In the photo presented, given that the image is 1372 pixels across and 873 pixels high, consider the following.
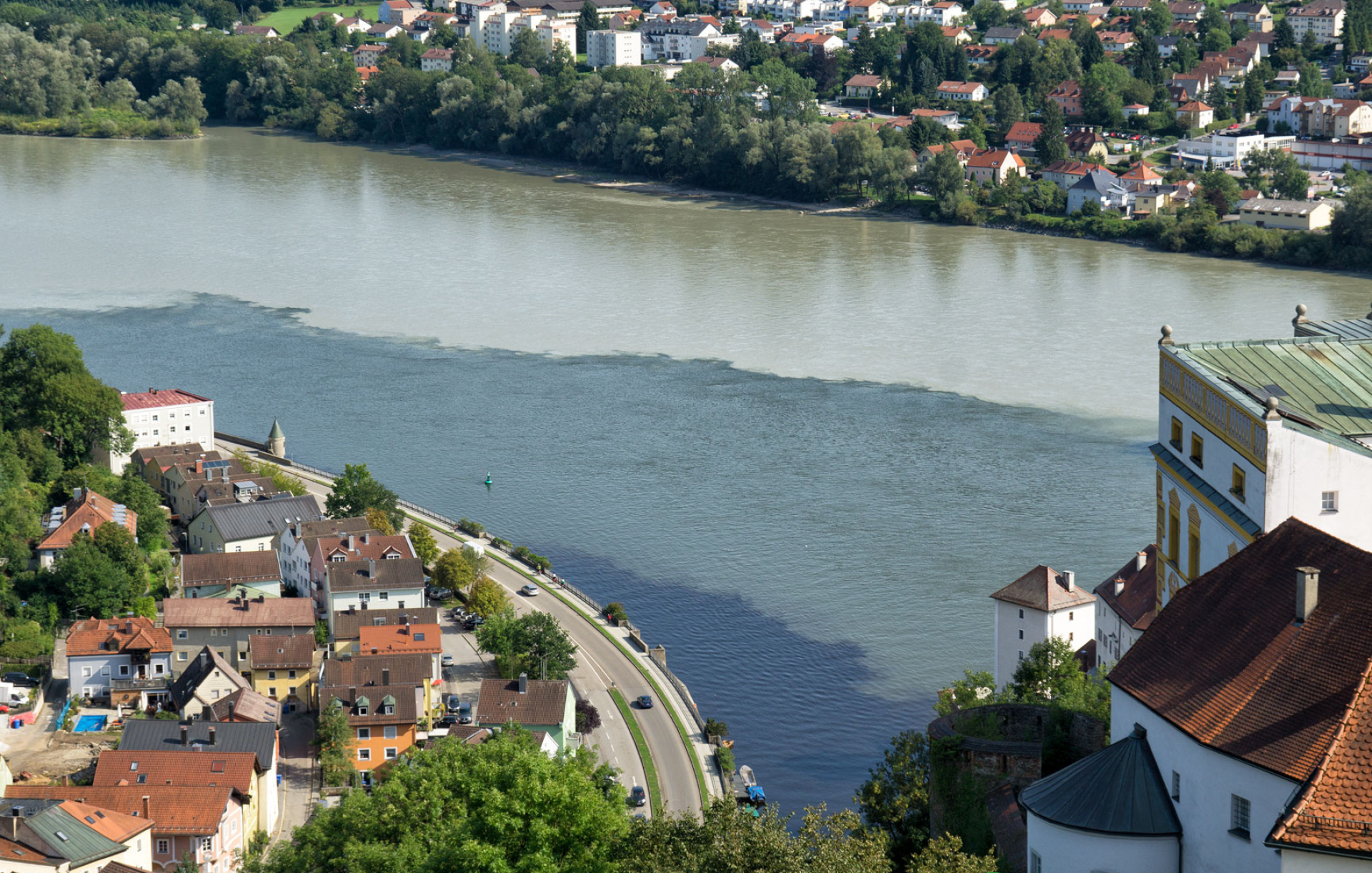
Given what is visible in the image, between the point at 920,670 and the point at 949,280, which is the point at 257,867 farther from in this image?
the point at 949,280

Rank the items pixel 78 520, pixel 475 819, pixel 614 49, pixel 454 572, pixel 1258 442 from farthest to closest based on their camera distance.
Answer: pixel 614 49, pixel 78 520, pixel 454 572, pixel 475 819, pixel 1258 442

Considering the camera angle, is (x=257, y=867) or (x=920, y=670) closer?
(x=257, y=867)

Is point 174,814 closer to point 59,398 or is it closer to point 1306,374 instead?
point 1306,374

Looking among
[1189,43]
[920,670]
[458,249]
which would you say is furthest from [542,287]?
[1189,43]

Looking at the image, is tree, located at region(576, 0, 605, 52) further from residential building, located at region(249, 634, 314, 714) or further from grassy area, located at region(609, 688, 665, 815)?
grassy area, located at region(609, 688, 665, 815)

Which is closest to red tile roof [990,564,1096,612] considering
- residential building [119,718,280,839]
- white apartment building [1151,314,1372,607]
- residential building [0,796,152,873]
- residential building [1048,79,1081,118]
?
white apartment building [1151,314,1372,607]

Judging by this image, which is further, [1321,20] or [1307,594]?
[1321,20]

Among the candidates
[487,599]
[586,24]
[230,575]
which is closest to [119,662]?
[230,575]
